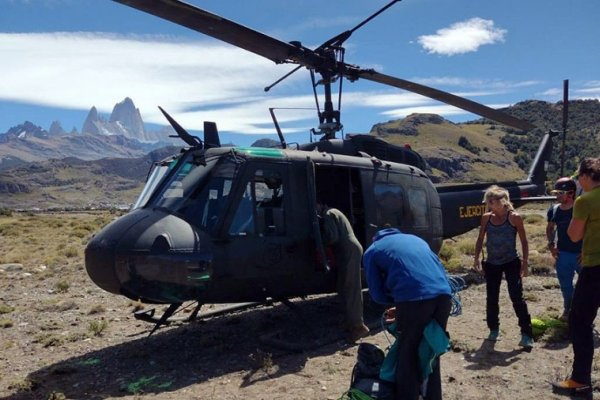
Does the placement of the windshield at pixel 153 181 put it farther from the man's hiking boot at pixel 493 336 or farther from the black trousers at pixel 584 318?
the black trousers at pixel 584 318

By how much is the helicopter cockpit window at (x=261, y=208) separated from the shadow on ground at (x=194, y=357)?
4.78 feet

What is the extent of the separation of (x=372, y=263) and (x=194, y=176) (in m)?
3.30

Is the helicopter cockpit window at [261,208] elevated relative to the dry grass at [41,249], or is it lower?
elevated

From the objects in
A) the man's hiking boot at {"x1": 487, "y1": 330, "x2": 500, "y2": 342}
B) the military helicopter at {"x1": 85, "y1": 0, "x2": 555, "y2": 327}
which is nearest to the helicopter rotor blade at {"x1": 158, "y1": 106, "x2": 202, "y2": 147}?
the military helicopter at {"x1": 85, "y1": 0, "x2": 555, "y2": 327}

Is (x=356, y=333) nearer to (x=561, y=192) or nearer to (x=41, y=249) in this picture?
(x=561, y=192)

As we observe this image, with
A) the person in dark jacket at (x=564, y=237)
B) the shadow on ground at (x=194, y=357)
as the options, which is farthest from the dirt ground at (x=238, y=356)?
the person in dark jacket at (x=564, y=237)

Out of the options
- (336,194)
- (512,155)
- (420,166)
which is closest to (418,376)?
(336,194)

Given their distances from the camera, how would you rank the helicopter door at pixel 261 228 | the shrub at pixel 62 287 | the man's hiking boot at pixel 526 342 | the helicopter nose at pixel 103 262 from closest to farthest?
the helicopter nose at pixel 103 262
the man's hiking boot at pixel 526 342
the helicopter door at pixel 261 228
the shrub at pixel 62 287

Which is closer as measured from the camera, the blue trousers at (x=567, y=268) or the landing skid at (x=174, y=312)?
the blue trousers at (x=567, y=268)

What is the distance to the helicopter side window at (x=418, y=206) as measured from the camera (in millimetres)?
9281

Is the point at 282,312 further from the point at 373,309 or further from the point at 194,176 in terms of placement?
the point at 194,176

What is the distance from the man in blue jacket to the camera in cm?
418

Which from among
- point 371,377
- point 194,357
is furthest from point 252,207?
point 371,377

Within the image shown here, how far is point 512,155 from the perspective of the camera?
125m
